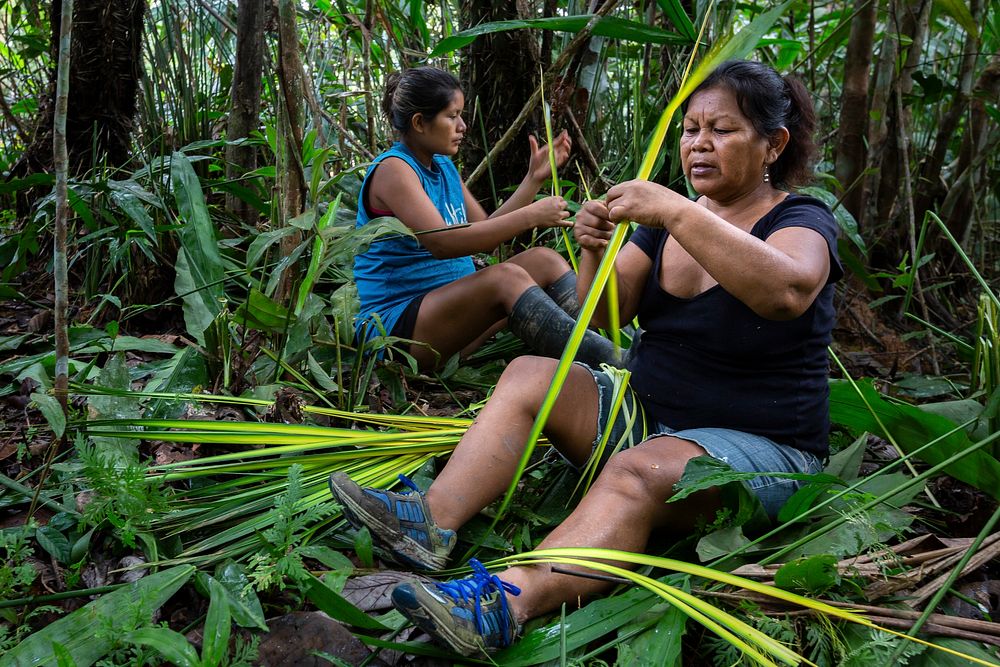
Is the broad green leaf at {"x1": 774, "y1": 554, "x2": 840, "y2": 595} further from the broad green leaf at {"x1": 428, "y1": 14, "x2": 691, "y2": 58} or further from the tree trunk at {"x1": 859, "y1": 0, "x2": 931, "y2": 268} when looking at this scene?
the tree trunk at {"x1": 859, "y1": 0, "x2": 931, "y2": 268}

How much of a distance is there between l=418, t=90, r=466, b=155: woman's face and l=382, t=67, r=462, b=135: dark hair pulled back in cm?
1

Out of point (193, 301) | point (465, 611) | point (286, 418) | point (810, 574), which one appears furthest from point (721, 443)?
point (193, 301)

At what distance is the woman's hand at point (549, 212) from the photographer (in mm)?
2031

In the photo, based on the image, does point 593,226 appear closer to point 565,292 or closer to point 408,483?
point 408,483

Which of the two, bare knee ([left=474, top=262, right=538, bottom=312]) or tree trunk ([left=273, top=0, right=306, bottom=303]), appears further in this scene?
bare knee ([left=474, top=262, right=538, bottom=312])

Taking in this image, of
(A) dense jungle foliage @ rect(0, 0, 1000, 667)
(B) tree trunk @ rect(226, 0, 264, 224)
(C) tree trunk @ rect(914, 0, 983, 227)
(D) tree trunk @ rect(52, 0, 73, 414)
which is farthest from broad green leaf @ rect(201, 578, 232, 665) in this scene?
(C) tree trunk @ rect(914, 0, 983, 227)

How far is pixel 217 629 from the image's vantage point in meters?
1.12

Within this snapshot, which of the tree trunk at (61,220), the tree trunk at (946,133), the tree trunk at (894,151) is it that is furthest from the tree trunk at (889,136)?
the tree trunk at (61,220)

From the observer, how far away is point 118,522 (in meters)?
1.35

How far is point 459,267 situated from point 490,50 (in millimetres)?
943

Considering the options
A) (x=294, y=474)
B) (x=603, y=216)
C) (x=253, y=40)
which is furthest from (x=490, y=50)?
(x=294, y=474)

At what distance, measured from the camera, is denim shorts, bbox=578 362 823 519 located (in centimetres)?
140

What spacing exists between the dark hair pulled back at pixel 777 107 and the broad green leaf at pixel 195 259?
1.27 meters

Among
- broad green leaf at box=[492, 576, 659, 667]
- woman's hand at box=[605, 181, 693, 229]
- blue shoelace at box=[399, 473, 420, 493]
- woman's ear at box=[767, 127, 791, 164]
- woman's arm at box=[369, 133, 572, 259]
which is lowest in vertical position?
broad green leaf at box=[492, 576, 659, 667]
